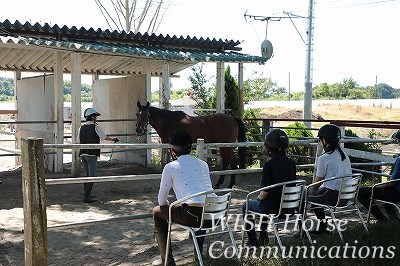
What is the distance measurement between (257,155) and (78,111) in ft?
14.9

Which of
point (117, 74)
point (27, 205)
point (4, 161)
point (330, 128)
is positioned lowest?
point (4, 161)

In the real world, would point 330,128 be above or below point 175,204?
above

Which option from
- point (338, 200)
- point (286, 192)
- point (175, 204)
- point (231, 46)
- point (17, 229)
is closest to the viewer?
point (175, 204)

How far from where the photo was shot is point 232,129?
980 cm

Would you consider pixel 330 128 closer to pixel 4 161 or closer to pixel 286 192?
pixel 286 192

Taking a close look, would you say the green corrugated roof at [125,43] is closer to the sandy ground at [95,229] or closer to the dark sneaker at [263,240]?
the sandy ground at [95,229]

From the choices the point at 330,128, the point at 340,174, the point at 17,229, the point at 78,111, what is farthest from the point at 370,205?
the point at 78,111

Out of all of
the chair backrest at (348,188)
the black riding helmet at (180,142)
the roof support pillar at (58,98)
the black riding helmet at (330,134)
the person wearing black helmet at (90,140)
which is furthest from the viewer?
the roof support pillar at (58,98)

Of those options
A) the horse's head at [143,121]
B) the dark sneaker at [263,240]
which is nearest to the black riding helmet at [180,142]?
the dark sneaker at [263,240]

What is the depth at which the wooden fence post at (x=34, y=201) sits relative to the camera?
365 cm

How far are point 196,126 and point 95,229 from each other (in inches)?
165

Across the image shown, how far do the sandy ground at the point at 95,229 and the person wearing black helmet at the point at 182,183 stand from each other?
66cm

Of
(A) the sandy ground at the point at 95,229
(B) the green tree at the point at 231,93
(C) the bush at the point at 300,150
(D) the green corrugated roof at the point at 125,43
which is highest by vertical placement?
(D) the green corrugated roof at the point at 125,43

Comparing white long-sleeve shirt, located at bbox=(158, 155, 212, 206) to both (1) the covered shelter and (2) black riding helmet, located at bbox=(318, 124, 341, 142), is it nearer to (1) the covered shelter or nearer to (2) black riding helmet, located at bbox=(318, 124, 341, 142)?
(2) black riding helmet, located at bbox=(318, 124, 341, 142)
